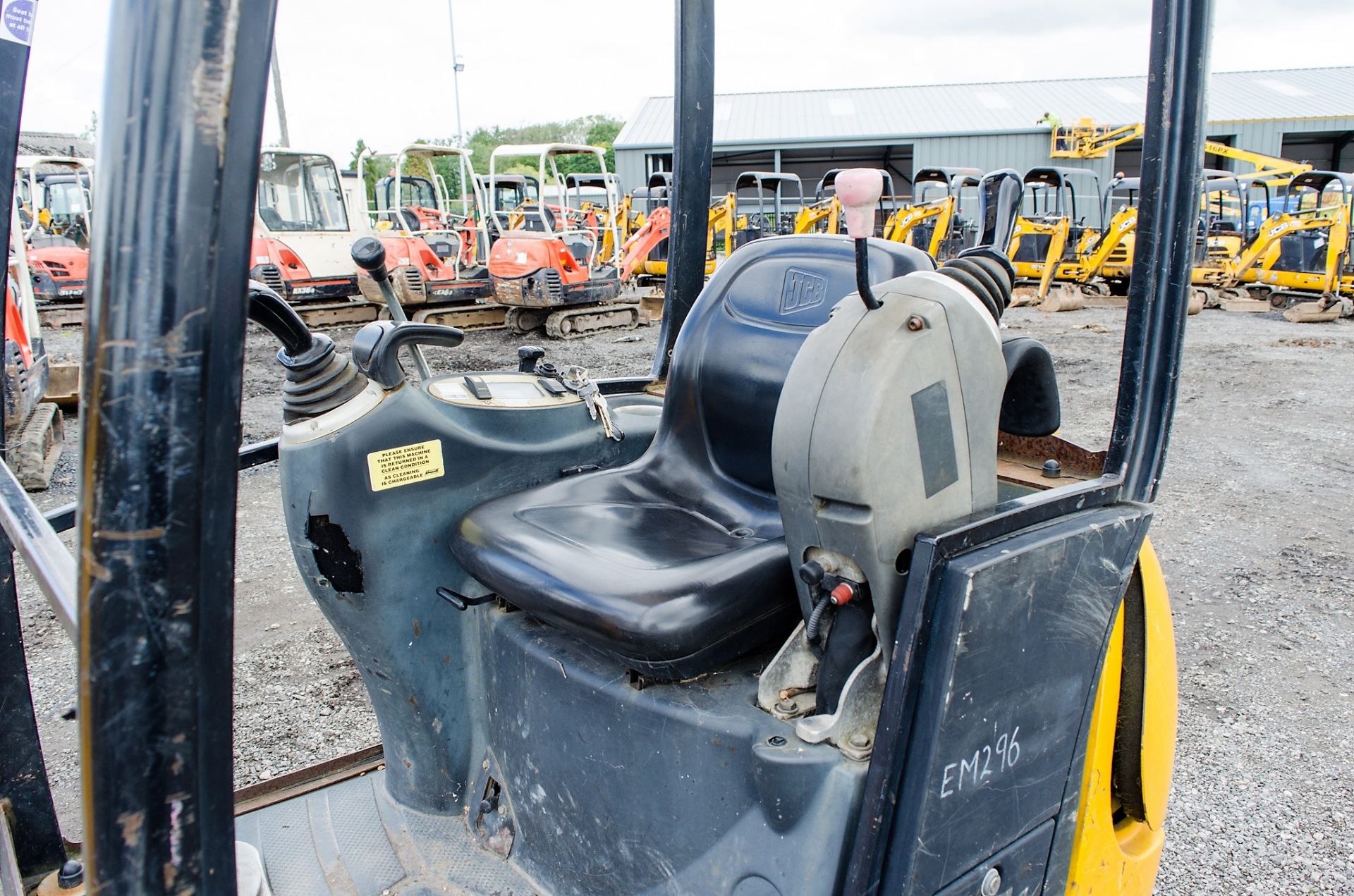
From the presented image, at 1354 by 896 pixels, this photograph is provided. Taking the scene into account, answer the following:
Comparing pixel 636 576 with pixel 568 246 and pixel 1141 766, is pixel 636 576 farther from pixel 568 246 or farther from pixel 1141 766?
pixel 568 246

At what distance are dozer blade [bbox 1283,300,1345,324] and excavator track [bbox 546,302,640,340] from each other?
23.6ft

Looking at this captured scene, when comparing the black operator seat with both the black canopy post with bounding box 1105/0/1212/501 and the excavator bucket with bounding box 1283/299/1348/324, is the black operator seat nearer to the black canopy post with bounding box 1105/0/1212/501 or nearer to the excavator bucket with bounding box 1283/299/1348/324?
the black canopy post with bounding box 1105/0/1212/501

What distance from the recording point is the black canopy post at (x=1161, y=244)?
1081 millimetres

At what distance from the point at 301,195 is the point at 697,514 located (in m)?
11.1

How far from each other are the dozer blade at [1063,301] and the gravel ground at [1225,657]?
20.0ft

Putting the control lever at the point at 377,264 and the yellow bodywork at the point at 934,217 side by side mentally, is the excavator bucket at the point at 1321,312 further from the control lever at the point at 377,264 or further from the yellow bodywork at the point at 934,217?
the control lever at the point at 377,264

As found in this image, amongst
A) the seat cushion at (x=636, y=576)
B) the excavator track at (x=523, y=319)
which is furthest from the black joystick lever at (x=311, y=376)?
the excavator track at (x=523, y=319)

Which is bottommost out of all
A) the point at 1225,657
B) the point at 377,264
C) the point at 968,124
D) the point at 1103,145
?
the point at 1225,657

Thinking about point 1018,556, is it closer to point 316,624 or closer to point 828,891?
point 828,891

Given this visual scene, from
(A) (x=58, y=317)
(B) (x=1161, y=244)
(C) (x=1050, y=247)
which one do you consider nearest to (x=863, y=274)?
(B) (x=1161, y=244)

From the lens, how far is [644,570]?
1.33 metres

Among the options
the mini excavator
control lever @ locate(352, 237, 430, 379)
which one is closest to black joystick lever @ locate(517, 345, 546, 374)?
the mini excavator

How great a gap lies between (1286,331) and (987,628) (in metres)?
10.7

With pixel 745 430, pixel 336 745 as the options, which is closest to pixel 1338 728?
pixel 745 430
